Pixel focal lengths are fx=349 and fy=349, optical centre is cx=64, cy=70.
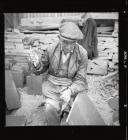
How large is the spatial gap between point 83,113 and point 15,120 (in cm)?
99

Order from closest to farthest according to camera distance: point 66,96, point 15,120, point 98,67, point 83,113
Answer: point 66,96 < point 83,113 < point 15,120 < point 98,67

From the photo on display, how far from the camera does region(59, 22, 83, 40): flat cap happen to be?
4.64 m

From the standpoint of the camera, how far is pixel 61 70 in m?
4.93

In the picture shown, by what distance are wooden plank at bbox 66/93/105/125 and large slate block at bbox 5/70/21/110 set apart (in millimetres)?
827

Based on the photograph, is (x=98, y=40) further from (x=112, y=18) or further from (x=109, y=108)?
(x=109, y=108)

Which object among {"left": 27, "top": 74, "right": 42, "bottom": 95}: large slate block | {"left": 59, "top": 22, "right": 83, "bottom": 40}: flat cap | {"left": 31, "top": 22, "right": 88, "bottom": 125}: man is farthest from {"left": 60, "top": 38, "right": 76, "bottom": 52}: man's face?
{"left": 27, "top": 74, "right": 42, "bottom": 95}: large slate block

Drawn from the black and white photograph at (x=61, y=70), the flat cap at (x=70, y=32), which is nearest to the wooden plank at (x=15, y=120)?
the black and white photograph at (x=61, y=70)

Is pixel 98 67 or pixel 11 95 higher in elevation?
pixel 98 67

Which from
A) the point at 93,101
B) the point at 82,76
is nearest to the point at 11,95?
the point at 82,76

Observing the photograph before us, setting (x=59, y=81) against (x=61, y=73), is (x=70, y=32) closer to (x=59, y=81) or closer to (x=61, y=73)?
(x=61, y=73)

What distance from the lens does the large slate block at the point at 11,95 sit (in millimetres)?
5043
